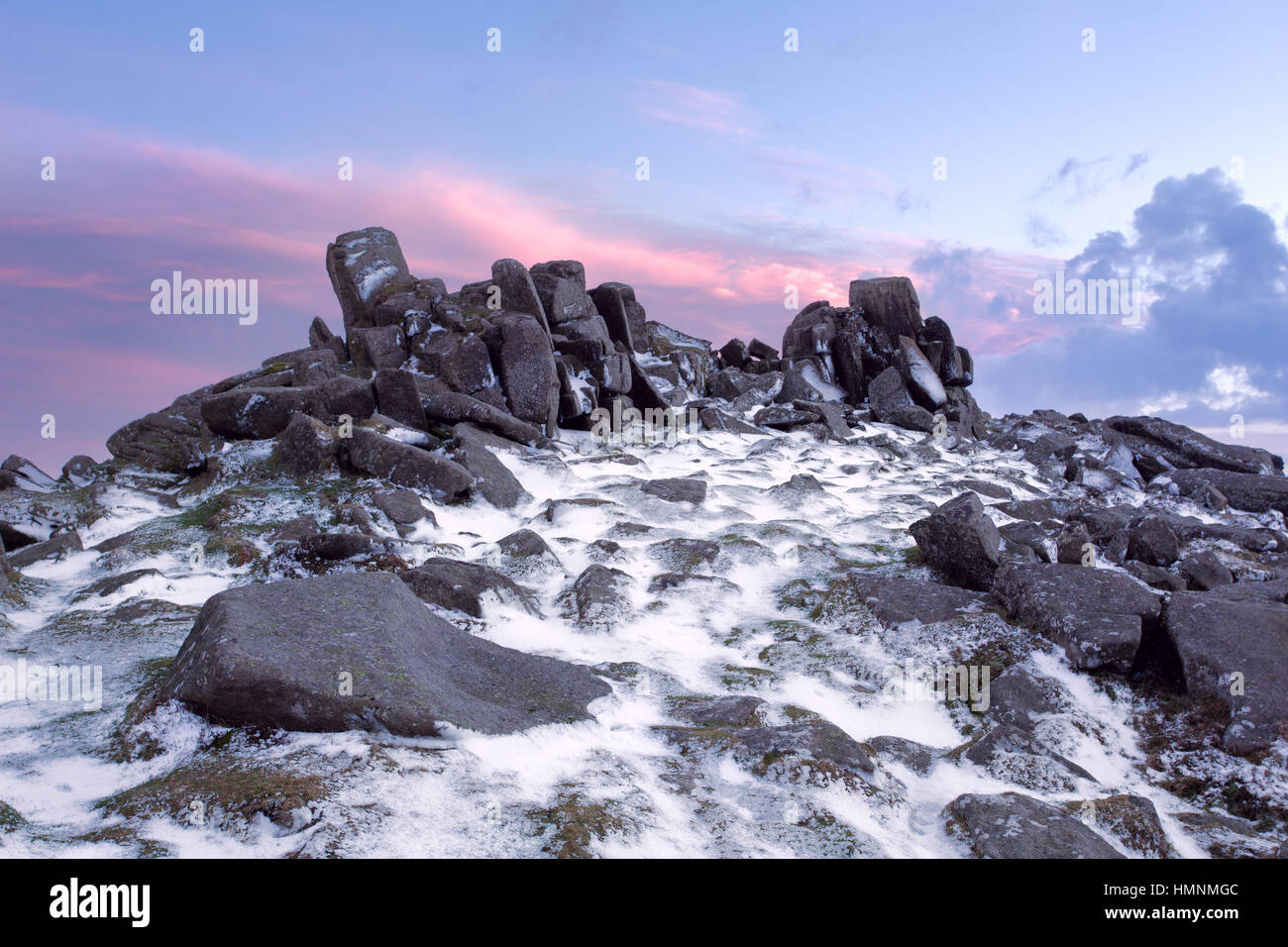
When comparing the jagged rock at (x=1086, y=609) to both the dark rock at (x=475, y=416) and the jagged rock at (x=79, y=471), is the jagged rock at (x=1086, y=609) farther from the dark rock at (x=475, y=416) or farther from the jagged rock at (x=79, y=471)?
the jagged rock at (x=79, y=471)

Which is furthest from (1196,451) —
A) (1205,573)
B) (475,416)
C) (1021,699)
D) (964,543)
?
(475,416)

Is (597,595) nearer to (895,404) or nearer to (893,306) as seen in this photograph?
(895,404)

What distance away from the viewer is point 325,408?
61.0 ft

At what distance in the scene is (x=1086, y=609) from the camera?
405 inches

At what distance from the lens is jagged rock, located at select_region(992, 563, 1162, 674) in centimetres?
977

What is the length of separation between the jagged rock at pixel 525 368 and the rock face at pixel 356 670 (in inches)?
508

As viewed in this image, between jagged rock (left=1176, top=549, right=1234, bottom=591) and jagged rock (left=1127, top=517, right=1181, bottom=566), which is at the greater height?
jagged rock (left=1127, top=517, right=1181, bottom=566)

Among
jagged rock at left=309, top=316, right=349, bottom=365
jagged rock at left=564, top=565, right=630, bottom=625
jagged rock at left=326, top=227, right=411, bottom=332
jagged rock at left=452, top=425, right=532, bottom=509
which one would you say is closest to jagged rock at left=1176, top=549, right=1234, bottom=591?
jagged rock at left=564, top=565, right=630, bottom=625

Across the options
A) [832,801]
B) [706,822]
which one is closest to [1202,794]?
[832,801]

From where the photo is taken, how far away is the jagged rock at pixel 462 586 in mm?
10477

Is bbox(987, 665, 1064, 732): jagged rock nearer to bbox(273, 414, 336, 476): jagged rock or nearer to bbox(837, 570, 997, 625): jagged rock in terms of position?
bbox(837, 570, 997, 625): jagged rock

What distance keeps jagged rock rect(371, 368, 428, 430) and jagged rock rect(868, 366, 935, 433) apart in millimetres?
19053

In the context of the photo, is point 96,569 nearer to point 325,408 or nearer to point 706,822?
point 325,408
